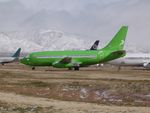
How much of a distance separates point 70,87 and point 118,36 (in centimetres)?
6136

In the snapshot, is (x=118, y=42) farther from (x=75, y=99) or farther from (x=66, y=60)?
(x=75, y=99)

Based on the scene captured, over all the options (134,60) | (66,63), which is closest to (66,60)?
(66,63)

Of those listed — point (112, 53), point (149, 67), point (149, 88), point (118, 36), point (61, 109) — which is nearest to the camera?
point (61, 109)

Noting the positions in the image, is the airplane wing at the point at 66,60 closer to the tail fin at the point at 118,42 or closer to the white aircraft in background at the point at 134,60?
the tail fin at the point at 118,42

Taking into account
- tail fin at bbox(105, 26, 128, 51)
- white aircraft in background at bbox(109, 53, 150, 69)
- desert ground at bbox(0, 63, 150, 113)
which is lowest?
desert ground at bbox(0, 63, 150, 113)

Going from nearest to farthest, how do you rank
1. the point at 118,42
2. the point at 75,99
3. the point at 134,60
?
the point at 75,99 → the point at 118,42 → the point at 134,60

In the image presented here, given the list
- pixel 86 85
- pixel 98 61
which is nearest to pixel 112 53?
pixel 98 61

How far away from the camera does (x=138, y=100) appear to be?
116ft

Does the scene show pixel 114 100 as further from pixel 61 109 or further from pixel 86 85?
pixel 86 85

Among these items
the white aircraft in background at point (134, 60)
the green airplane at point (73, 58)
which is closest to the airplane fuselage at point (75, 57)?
the green airplane at point (73, 58)

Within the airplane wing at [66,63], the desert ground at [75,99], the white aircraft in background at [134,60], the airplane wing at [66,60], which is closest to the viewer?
the desert ground at [75,99]

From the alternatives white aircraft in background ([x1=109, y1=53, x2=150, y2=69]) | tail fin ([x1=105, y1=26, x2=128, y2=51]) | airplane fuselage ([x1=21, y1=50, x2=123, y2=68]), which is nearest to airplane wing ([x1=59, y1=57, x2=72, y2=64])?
airplane fuselage ([x1=21, y1=50, x2=123, y2=68])

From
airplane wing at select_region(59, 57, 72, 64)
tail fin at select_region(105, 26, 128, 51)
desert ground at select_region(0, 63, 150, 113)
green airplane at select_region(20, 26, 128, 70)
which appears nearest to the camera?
desert ground at select_region(0, 63, 150, 113)

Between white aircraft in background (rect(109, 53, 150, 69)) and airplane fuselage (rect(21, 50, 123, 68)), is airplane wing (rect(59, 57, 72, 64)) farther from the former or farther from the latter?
white aircraft in background (rect(109, 53, 150, 69))
